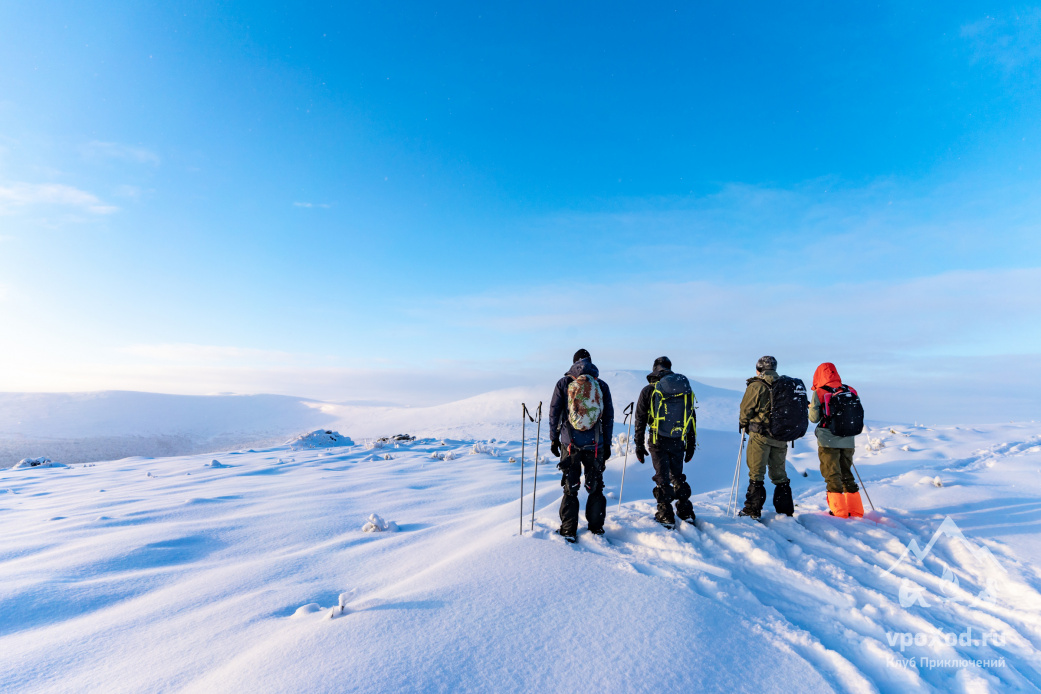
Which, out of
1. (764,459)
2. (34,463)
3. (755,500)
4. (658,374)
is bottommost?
(34,463)

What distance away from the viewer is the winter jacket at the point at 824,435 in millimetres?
6449

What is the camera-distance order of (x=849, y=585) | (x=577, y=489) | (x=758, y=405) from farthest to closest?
(x=758, y=405), (x=577, y=489), (x=849, y=585)

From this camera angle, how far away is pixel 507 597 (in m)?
3.56

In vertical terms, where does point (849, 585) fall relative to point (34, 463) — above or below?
above

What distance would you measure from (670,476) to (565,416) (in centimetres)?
170

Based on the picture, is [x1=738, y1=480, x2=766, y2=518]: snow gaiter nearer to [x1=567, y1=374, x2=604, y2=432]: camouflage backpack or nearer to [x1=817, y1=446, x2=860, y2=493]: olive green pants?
[x1=817, y1=446, x2=860, y2=493]: olive green pants

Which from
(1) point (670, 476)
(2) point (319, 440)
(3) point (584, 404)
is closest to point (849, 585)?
(1) point (670, 476)

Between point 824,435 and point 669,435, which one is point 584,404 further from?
point 824,435

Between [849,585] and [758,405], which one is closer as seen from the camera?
[849,585]

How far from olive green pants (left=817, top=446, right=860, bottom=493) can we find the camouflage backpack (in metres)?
3.86

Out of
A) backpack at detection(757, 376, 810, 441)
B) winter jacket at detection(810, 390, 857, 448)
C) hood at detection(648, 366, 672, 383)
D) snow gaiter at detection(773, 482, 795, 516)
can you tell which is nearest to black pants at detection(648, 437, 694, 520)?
hood at detection(648, 366, 672, 383)

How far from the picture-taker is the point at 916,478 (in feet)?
28.7

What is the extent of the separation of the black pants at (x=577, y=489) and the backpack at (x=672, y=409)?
973mm

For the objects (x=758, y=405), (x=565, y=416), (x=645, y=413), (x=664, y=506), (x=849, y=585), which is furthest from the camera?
(x=758, y=405)
